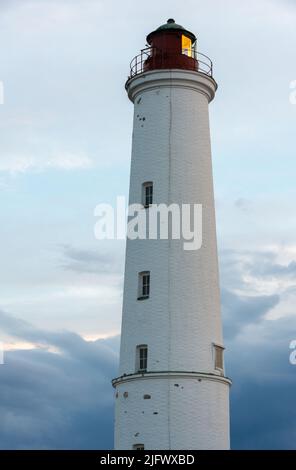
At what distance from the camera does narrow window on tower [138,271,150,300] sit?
4572 centimetres

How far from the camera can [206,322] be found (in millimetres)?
45438

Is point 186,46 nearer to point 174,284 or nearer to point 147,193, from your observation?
point 147,193

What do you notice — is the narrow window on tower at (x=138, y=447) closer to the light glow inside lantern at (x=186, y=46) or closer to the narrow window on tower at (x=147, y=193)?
the narrow window on tower at (x=147, y=193)

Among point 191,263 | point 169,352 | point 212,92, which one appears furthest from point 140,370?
point 212,92

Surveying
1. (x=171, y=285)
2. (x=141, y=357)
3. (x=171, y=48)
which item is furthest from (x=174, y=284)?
(x=171, y=48)

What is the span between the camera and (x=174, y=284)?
45.2m

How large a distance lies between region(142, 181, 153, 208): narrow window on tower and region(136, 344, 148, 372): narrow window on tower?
18.9 feet

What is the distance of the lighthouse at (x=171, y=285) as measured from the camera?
145ft

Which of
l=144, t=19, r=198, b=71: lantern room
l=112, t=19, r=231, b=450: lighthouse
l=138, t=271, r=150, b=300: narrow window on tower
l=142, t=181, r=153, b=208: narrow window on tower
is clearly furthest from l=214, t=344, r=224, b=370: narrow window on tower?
l=144, t=19, r=198, b=71: lantern room

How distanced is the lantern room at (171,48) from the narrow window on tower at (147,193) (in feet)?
16.4

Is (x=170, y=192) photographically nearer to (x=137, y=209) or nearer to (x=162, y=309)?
(x=137, y=209)

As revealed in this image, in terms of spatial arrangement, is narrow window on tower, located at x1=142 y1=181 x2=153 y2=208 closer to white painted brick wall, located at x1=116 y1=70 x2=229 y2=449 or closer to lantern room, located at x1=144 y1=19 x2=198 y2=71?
white painted brick wall, located at x1=116 y1=70 x2=229 y2=449

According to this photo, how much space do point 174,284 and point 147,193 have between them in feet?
13.6
